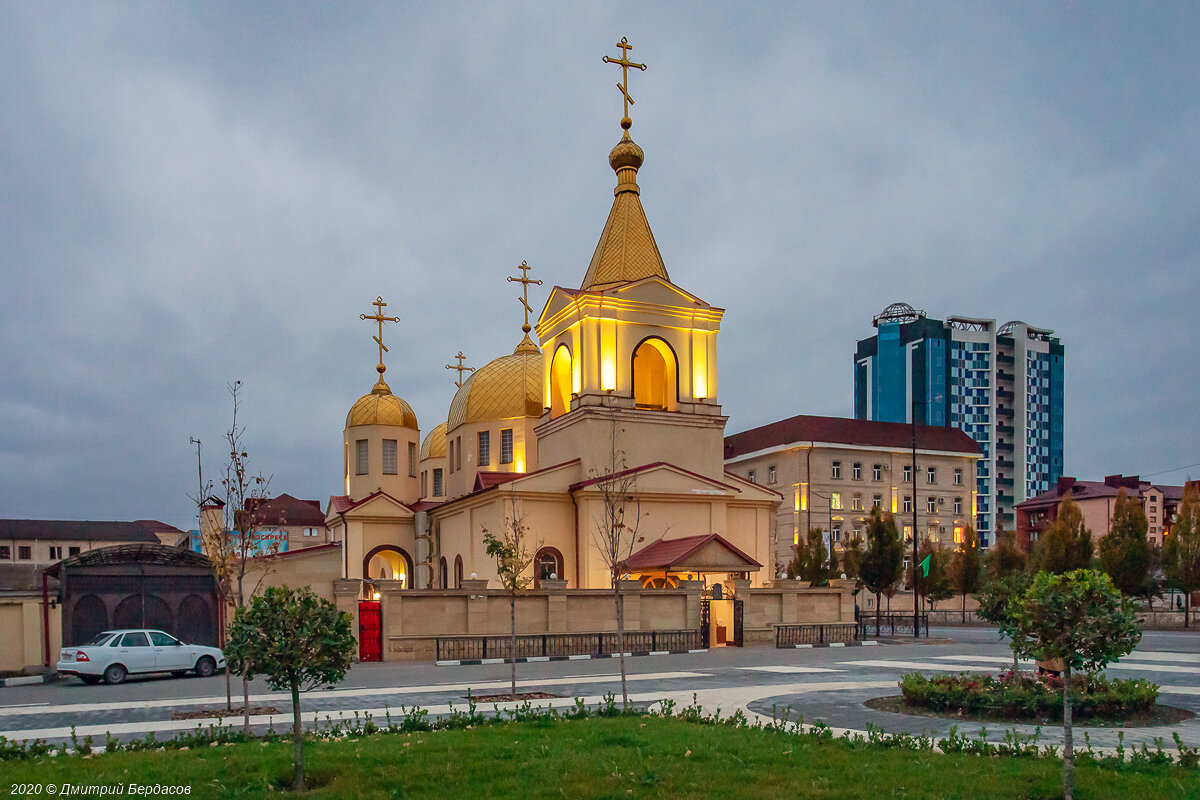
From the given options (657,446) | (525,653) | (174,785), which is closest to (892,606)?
(657,446)

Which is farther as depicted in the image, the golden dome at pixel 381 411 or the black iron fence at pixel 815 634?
the golden dome at pixel 381 411

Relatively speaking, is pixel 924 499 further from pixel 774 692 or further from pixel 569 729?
pixel 569 729

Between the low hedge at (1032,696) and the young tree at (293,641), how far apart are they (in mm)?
8686

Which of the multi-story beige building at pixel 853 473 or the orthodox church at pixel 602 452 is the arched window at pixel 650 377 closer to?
the orthodox church at pixel 602 452

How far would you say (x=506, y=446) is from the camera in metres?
45.7

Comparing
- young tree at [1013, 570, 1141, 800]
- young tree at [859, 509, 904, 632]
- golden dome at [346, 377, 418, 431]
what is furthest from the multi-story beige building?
young tree at [1013, 570, 1141, 800]

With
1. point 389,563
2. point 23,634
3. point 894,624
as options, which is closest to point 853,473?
point 894,624

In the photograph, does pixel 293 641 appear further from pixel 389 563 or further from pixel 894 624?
pixel 389 563

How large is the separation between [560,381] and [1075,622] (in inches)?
1294

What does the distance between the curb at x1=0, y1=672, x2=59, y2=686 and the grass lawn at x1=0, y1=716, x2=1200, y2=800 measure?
14181 mm

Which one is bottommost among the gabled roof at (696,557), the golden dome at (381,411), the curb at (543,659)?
the curb at (543,659)

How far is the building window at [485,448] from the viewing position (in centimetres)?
4584

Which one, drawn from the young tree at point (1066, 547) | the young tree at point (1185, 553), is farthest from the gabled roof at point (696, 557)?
the young tree at point (1185, 553)

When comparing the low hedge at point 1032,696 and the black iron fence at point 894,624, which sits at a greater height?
the low hedge at point 1032,696
